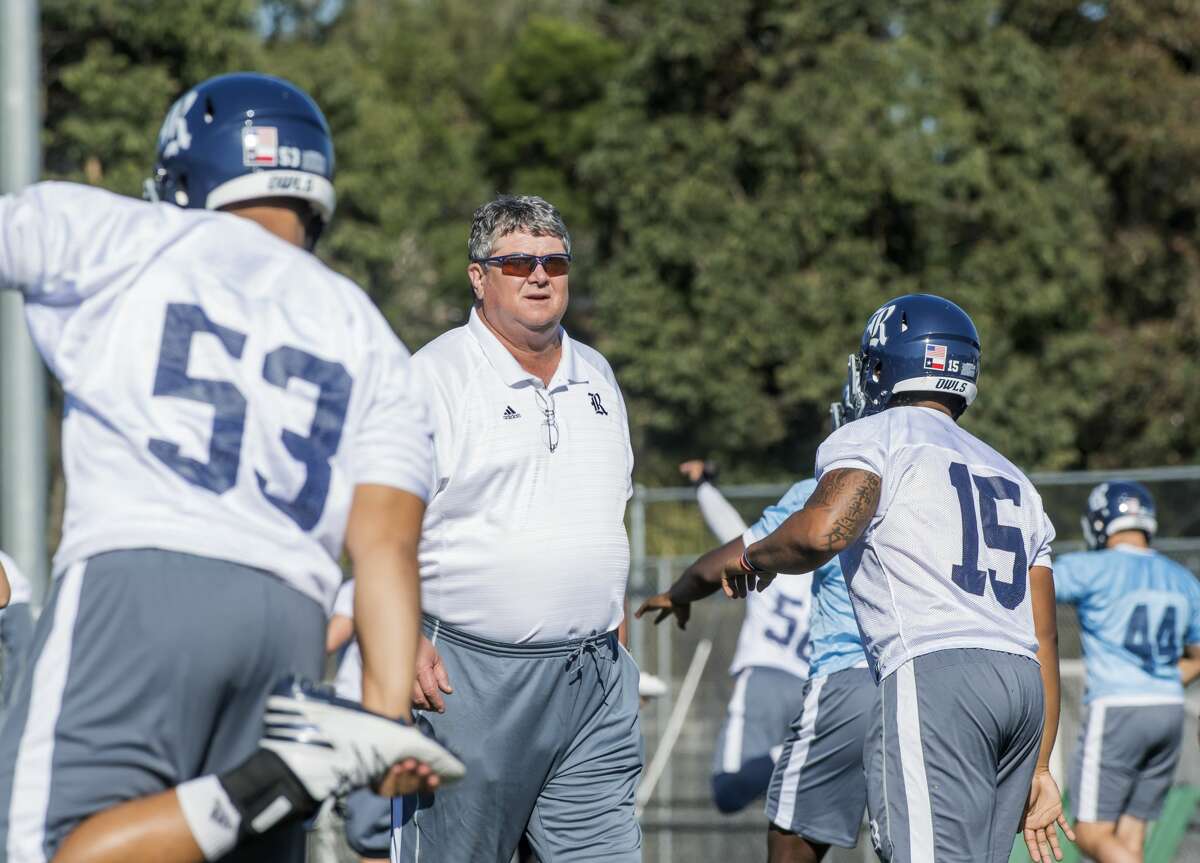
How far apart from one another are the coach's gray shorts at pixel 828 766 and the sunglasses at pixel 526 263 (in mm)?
2164

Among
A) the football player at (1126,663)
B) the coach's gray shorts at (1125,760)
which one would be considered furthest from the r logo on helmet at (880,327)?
the coach's gray shorts at (1125,760)

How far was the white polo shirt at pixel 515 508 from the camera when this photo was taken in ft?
16.6

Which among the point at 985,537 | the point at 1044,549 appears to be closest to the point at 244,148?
the point at 985,537

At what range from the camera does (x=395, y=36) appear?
158ft

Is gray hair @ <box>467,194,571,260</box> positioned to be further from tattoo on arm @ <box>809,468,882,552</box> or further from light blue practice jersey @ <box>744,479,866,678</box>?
light blue practice jersey @ <box>744,479,866,678</box>

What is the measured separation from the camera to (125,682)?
290cm

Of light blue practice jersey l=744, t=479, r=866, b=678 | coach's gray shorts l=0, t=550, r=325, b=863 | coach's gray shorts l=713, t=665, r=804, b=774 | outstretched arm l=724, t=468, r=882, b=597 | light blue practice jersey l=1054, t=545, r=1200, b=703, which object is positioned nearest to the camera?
coach's gray shorts l=0, t=550, r=325, b=863

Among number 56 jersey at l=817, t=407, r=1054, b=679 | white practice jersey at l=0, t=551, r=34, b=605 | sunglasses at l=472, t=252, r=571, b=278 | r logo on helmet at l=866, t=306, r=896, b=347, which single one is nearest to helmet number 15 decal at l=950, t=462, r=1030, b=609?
number 56 jersey at l=817, t=407, r=1054, b=679

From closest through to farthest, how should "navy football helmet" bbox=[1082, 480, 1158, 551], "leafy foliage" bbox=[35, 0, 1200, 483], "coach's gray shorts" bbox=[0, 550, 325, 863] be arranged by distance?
1. "coach's gray shorts" bbox=[0, 550, 325, 863]
2. "navy football helmet" bbox=[1082, 480, 1158, 551]
3. "leafy foliage" bbox=[35, 0, 1200, 483]

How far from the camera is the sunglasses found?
18.0ft

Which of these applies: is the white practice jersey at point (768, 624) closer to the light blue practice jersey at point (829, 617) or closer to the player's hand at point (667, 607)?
the light blue practice jersey at point (829, 617)

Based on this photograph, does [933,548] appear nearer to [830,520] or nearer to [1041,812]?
[830,520]

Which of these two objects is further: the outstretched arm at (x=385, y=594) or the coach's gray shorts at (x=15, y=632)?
the coach's gray shorts at (x=15, y=632)

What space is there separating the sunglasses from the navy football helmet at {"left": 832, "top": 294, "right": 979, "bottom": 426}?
3.48ft
